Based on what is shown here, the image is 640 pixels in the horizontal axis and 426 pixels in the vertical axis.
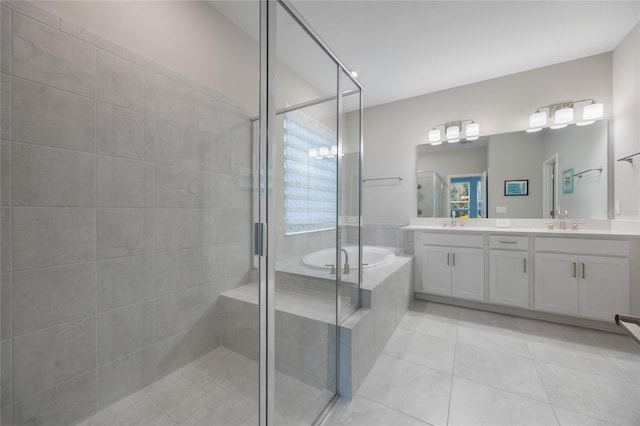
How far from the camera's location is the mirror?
255 cm

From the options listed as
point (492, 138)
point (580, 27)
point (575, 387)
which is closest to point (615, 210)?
point (492, 138)

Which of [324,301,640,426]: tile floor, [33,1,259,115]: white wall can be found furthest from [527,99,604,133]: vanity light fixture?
[33,1,259,115]: white wall

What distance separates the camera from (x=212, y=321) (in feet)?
4.87

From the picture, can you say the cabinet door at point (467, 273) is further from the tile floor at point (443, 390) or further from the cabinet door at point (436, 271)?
the tile floor at point (443, 390)

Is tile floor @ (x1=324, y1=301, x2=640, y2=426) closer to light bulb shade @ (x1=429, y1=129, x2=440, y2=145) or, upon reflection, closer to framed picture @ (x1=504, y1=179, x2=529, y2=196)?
framed picture @ (x1=504, y1=179, x2=529, y2=196)

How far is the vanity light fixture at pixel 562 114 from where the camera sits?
8.23 feet

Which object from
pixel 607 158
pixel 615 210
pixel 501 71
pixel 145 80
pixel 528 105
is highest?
pixel 501 71

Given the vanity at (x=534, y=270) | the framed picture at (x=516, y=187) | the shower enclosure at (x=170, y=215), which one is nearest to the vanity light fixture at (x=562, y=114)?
the framed picture at (x=516, y=187)

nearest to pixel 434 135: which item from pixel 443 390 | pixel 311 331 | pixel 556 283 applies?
pixel 556 283

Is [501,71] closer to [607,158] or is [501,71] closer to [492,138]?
Answer: [492,138]

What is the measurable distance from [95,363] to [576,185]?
13.3ft

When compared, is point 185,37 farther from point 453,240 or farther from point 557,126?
point 557,126

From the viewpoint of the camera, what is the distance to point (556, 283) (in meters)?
2.33

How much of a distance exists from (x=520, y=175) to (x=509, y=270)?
115cm
